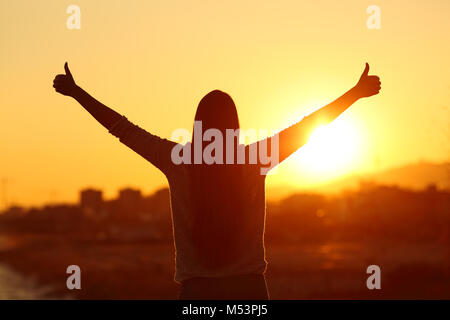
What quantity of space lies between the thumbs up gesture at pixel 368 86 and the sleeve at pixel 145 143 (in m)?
0.88

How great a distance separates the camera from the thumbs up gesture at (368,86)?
13.3 feet

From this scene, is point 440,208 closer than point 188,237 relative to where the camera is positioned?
No

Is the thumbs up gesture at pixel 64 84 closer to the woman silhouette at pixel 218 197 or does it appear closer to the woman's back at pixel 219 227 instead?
the woman silhouette at pixel 218 197

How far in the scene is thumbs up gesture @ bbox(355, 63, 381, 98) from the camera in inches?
160

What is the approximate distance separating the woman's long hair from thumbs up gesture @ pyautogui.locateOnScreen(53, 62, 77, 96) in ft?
2.19

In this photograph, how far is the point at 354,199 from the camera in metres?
144

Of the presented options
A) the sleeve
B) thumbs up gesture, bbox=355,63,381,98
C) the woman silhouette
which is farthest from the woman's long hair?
thumbs up gesture, bbox=355,63,381,98

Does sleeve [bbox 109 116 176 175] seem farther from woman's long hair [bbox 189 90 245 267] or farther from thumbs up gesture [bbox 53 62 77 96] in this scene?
thumbs up gesture [bbox 53 62 77 96]

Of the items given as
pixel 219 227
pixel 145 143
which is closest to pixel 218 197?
pixel 219 227

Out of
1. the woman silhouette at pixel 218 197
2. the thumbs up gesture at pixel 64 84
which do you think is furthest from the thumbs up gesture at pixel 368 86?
the thumbs up gesture at pixel 64 84
